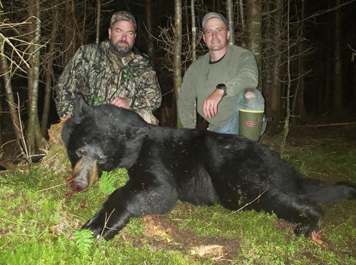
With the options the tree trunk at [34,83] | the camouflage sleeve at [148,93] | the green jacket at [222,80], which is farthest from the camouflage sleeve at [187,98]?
the tree trunk at [34,83]

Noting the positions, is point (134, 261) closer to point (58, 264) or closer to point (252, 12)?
point (58, 264)

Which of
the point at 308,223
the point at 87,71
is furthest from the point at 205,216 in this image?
the point at 87,71

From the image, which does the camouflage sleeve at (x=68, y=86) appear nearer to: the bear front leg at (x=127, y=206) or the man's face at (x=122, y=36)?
the man's face at (x=122, y=36)

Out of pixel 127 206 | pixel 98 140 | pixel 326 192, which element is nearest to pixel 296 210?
pixel 326 192

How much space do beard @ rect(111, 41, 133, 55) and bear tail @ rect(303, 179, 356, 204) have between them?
10.1ft

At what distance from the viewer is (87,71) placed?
15.9ft

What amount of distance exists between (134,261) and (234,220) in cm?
112

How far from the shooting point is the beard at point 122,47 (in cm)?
476

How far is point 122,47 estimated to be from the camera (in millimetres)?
4781

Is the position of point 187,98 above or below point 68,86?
below

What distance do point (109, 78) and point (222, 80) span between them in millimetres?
1713

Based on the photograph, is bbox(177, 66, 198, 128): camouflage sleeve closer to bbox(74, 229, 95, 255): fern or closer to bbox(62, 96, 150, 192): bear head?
bbox(62, 96, 150, 192): bear head

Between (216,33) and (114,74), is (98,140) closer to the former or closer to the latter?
(114,74)

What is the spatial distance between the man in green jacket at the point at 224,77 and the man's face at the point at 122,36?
1003 millimetres
